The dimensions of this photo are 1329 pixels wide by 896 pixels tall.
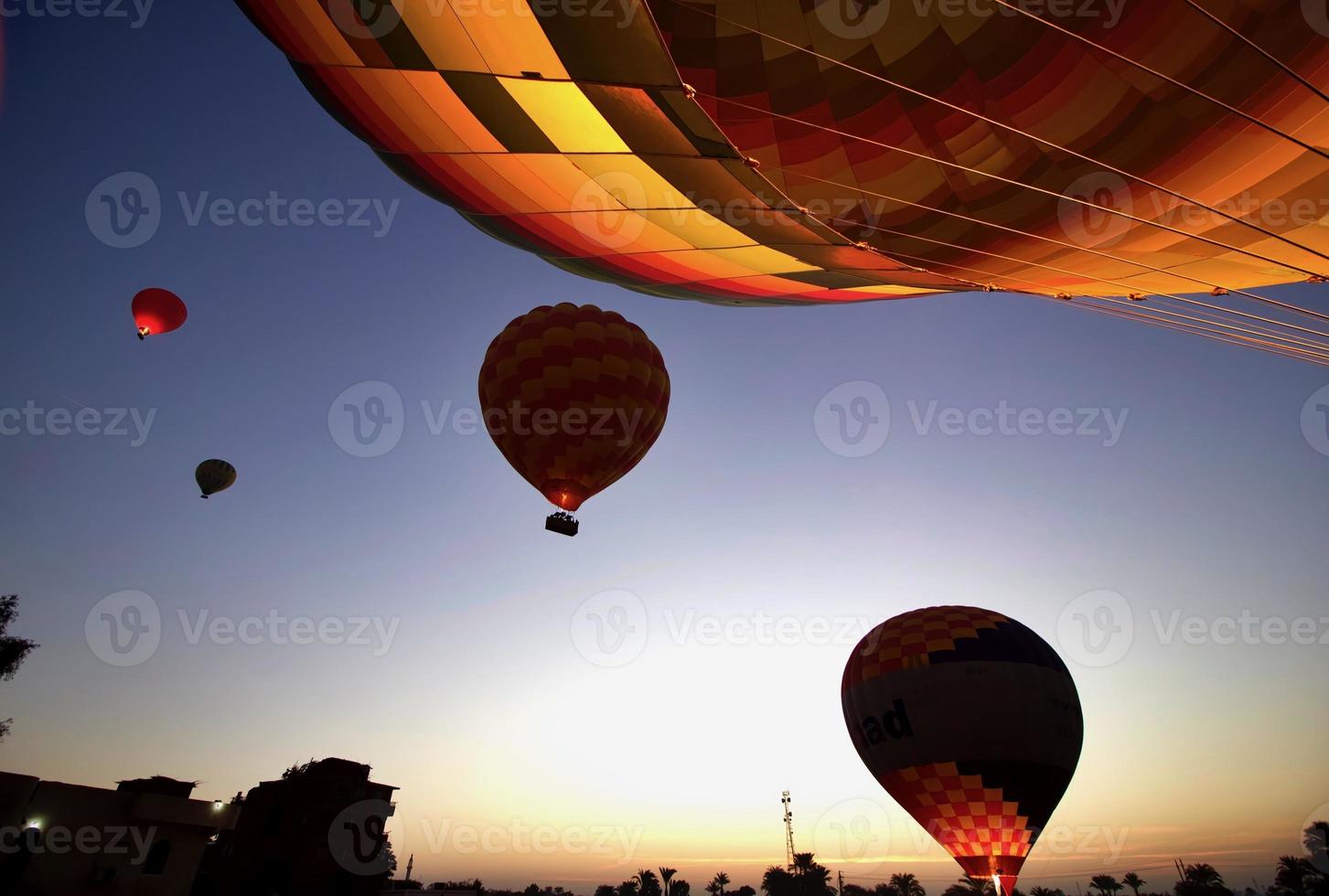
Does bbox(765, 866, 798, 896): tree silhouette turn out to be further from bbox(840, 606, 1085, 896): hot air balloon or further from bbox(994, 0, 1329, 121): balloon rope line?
bbox(994, 0, 1329, 121): balloon rope line

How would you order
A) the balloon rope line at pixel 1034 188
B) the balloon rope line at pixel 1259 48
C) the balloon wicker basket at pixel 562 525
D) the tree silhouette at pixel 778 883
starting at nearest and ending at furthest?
the balloon rope line at pixel 1259 48
the balloon rope line at pixel 1034 188
the balloon wicker basket at pixel 562 525
the tree silhouette at pixel 778 883

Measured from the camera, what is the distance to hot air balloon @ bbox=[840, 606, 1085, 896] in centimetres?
1384

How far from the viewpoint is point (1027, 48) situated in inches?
241

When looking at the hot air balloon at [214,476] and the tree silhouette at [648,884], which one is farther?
the tree silhouette at [648,884]

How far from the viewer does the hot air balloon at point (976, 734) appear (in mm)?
13844

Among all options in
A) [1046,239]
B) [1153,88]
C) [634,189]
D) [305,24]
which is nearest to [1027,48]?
[1153,88]

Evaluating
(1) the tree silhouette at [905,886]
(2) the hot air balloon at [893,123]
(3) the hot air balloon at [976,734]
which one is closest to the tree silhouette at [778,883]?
(1) the tree silhouette at [905,886]

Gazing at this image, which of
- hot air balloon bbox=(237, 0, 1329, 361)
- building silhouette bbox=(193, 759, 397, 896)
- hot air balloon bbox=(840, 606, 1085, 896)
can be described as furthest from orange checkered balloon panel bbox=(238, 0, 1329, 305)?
building silhouette bbox=(193, 759, 397, 896)

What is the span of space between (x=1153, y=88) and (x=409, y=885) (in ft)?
196

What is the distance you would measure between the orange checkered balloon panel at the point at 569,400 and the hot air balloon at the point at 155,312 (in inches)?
287

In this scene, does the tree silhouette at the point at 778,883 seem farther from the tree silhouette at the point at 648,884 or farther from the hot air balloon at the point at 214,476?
the hot air balloon at the point at 214,476

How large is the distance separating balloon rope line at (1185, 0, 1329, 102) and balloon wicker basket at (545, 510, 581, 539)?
1191 cm

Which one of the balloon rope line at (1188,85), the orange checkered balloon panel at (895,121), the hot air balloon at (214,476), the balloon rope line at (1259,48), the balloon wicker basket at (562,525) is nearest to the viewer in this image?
the balloon rope line at (1259,48)

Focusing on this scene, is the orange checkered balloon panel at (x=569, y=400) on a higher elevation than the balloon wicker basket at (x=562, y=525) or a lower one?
higher
